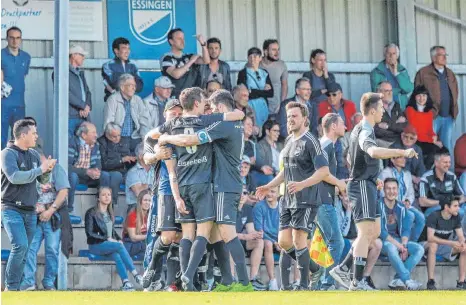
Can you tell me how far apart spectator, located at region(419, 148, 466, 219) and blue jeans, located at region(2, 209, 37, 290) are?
7.17 m

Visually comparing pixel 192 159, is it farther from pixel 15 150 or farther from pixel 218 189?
pixel 15 150

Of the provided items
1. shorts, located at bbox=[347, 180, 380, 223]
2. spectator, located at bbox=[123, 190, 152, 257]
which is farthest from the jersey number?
spectator, located at bbox=[123, 190, 152, 257]

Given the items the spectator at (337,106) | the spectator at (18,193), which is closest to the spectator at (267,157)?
the spectator at (337,106)

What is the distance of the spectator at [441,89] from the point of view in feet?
72.5

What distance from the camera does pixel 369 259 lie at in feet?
61.2

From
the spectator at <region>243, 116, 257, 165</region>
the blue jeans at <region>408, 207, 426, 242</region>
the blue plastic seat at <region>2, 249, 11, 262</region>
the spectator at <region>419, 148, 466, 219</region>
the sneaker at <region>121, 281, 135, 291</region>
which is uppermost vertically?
the spectator at <region>243, 116, 257, 165</region>

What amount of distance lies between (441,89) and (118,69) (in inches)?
216

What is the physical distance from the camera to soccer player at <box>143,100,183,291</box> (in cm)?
1385

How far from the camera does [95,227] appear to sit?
17.8m

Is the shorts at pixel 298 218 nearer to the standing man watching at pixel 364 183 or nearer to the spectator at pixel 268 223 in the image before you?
the standing man watching at pixel 364 183

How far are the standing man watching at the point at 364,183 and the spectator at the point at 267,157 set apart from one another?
5.17m

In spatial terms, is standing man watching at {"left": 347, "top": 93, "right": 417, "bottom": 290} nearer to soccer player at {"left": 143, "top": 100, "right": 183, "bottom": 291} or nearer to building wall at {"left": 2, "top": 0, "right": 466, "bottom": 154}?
soccer player at {"left": 143, "top": 100, "right": 183, "bottom": 291}

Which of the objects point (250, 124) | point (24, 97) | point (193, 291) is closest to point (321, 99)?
point (250, 124)

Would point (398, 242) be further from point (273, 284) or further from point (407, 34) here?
point (407, 34)
